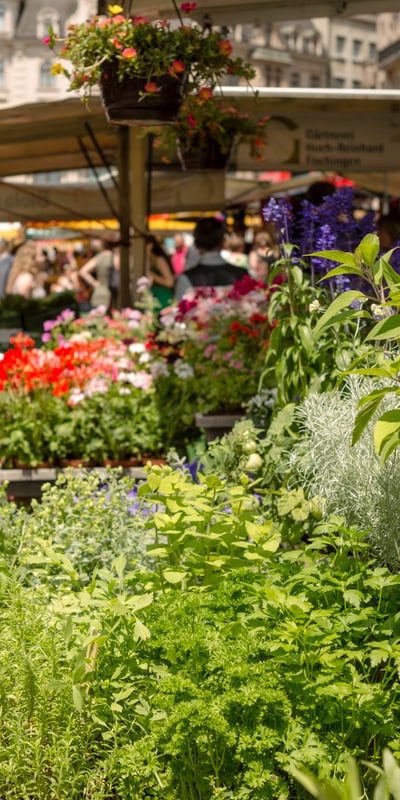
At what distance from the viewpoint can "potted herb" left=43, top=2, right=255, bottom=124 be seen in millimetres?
4414

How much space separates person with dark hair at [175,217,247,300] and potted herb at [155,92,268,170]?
492 millimetres

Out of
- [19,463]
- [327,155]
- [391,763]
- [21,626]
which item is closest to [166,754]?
[21,626]

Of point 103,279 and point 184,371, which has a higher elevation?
point 184,371

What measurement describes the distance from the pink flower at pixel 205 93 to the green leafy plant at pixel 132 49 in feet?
1.74

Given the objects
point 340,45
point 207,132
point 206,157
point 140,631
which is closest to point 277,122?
point 206,157

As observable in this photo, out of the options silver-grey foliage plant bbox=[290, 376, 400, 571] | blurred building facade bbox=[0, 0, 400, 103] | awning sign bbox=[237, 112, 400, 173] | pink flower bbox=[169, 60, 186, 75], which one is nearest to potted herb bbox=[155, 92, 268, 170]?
pink flower bbox=[169, 60, 186, 75]

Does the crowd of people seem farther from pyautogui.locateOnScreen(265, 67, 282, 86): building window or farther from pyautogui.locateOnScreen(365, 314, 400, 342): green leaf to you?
pyautogui.locateOnScreen(265, 67, 282, 86): building window

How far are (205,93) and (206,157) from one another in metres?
1.43

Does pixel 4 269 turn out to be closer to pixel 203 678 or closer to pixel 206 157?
pixel 206 157

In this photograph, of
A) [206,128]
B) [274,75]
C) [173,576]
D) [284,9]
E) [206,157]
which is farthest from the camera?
[274,75]

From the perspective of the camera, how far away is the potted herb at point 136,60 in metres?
4.41

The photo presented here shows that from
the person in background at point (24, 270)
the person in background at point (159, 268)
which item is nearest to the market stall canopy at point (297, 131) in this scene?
the person in background at point (159, 268)

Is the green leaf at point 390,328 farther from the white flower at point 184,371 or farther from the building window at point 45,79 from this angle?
the building window at point 45,79

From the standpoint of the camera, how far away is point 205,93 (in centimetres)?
525
